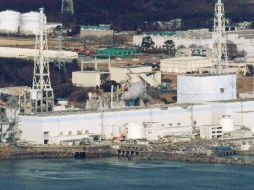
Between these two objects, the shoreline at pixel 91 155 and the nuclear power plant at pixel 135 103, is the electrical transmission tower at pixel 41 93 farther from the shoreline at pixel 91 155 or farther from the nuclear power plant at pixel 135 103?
the shoreline at pixel 91 155

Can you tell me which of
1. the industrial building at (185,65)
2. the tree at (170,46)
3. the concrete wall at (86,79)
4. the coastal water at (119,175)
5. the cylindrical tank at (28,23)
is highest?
the cylindrical tank at (28,23)

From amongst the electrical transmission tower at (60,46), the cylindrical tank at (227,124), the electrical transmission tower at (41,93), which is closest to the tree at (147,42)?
the electrical transmission tower at (60,46)

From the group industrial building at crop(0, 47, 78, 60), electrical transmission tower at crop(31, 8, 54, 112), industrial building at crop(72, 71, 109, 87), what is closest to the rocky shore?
electrical transmission tower at crop(31, 8, 54, 112)

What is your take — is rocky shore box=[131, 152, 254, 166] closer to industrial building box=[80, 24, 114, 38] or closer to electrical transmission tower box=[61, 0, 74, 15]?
industrial building box=[80, 24, 114, 38]

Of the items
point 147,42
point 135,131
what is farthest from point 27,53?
point 135,131

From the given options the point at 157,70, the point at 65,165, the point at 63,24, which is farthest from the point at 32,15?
the point at 65,165
